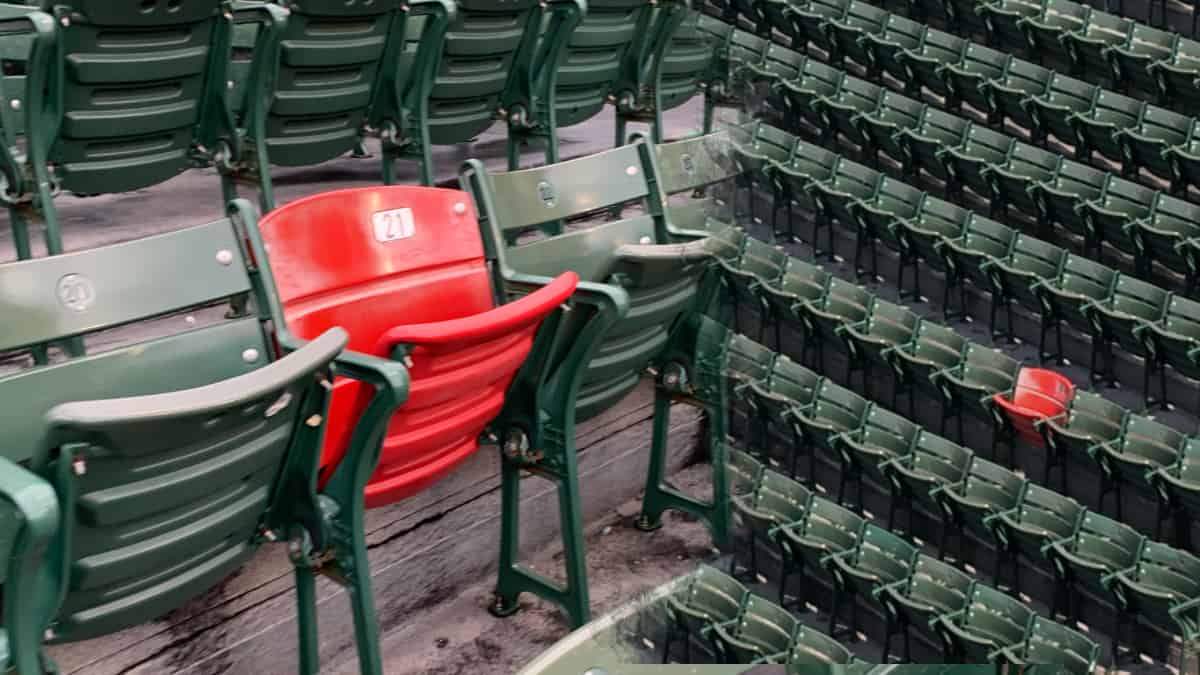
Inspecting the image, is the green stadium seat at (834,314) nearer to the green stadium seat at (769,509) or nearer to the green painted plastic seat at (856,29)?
the green stadium seat at (769,509)

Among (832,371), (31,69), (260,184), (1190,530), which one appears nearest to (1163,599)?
(1190,530)

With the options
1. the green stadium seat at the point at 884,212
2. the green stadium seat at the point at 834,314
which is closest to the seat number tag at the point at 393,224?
the green stadium seat at the point at 834,314

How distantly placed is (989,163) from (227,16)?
184cm

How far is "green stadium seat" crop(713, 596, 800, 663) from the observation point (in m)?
0.48

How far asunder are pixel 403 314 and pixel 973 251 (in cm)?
170

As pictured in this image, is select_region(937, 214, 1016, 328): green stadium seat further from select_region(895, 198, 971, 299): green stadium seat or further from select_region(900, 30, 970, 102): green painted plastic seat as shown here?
select_region(900, 30, 970, 102): green painted plastic seat

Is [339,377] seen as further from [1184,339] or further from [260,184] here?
[1184,339]

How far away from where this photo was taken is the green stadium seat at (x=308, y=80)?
745mm

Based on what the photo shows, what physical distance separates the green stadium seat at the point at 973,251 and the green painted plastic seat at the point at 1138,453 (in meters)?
0.45

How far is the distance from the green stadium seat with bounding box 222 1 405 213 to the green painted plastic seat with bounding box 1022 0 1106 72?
198cm

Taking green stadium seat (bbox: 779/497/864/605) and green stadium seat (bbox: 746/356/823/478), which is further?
green stadium seat (bbox: 746/356/823/478)

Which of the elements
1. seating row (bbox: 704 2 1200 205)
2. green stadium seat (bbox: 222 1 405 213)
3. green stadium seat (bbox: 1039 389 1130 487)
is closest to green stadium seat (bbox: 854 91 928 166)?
seating row (bbox: 704 2 1200 205)

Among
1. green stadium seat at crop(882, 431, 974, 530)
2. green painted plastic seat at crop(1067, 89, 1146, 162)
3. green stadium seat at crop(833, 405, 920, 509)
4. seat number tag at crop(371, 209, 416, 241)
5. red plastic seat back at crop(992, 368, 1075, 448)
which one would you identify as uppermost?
seat number tag at crop(371, 209, 416, 241)

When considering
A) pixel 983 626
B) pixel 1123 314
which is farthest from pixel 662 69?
pixel 1123 314
